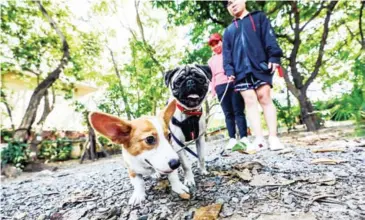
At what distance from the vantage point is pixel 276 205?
5.83 ft

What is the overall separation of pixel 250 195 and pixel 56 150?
1112cm

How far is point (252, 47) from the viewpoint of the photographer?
3.25 meters

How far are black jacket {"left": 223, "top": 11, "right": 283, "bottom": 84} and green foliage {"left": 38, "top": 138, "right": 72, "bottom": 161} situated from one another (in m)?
9.77

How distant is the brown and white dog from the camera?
5.71ft

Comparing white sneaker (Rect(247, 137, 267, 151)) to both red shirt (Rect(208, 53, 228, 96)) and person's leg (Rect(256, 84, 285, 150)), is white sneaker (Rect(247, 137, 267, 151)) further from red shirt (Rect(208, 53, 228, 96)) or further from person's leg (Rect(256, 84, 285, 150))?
red shirt (Rect(208, 53, 228, 96))

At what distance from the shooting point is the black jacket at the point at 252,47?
3.19 meters

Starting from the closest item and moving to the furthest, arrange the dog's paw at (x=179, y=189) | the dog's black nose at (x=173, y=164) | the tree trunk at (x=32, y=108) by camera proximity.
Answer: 1. the dog's black nose at (x=173, y=164)
2. the dog's paw at (x=179, y=189)
3. the tree trunk at (x=32, y=108)

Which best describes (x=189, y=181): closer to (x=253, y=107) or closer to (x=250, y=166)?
(x=250, y=166)

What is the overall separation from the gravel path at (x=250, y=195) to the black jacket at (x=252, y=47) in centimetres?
101

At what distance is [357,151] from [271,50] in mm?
1339

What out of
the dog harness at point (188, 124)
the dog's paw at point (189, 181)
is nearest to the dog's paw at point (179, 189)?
the dog's paw at point (189, 181)

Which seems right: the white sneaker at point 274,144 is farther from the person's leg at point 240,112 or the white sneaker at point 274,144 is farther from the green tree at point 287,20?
the green tree at point 287,20

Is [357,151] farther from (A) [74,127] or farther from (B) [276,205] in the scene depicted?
(A) [74,127]

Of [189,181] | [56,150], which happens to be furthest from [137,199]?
[56,150]
